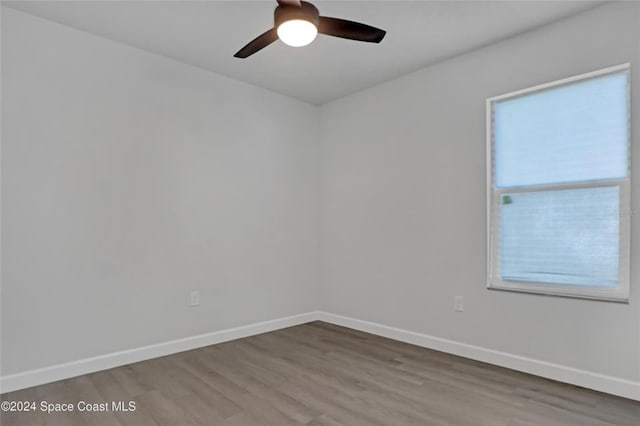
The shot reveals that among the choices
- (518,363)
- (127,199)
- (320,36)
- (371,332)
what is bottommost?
(371,332)

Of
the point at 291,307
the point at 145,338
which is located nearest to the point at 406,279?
the point at 291,307

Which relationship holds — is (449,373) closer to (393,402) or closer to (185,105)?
(393,402)

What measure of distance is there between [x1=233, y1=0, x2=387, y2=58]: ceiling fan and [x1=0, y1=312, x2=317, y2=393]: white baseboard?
2.63 meters

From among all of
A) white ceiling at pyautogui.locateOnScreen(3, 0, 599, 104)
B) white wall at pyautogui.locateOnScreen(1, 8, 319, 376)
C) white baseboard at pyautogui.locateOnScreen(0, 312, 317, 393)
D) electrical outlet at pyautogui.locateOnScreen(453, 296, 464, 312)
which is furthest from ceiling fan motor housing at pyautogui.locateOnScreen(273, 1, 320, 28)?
white baseboard at pyautogui.locateOnScreen(0, 312, 317, 393)

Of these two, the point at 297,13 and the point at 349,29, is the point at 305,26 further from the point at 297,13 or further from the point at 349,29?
the point at 349,29

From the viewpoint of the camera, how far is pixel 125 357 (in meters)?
2.98

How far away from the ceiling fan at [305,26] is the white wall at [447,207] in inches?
61.3

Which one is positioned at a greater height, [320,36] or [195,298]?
[320,36]

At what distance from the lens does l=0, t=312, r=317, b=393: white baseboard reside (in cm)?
254

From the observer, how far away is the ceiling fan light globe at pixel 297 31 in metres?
1.85

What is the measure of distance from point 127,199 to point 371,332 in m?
2.70

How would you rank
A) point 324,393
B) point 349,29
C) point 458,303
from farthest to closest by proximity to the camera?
point 458,303
point 324,393
point 349,29

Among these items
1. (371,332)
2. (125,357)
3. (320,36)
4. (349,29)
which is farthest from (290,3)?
(371,332)

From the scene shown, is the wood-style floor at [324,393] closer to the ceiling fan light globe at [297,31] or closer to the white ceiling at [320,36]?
the ceiling fan light globe at [297,31]
